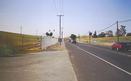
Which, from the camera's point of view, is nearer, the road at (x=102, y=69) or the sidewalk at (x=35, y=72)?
the sidewalk at (x=35, y=72)

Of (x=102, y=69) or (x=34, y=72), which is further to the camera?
(x=102, y=69)

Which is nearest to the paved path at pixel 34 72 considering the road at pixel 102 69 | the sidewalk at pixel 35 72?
the sidewalk at pixel 35 72

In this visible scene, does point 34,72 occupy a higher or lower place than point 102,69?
higher

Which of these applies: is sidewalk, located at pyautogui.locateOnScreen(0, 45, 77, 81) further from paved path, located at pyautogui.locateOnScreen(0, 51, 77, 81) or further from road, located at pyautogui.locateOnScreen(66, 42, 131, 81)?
road, located at pyautogui.locateOnScreen(66, 42, 131, 81)

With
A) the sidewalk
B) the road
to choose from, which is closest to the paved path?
the sidewalk

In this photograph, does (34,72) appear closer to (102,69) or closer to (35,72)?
(35,72)

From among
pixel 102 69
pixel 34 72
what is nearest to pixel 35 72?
pixel 34 72

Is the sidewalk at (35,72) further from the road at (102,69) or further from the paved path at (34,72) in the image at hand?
the road at (102,69)

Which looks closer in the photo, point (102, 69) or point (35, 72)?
point (35, 72)

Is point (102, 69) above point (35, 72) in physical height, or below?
below

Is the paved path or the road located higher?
the paved path

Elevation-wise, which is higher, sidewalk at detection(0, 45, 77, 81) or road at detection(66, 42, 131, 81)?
sidewalk at detection(0, 45, 77, 81)

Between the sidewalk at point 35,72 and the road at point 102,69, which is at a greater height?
the sidewalk at point 35,72

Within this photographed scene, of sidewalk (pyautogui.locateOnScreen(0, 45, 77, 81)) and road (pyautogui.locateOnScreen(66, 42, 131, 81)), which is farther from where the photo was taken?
road (pyautogui.locateOnScreen(66, 42, 131, 81))
